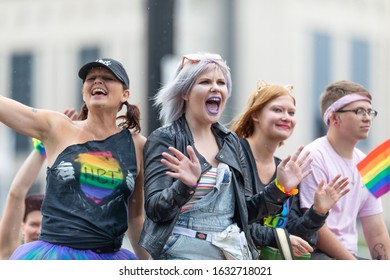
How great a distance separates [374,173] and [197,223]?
3.84 ft

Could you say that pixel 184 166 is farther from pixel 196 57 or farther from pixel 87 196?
pixel 196 57

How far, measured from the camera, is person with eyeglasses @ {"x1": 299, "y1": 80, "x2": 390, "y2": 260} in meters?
4.81

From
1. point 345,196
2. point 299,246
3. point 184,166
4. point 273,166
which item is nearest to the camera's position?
point 184,166

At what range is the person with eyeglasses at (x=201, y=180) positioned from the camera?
402 centimetres

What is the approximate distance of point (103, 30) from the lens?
40.8 m

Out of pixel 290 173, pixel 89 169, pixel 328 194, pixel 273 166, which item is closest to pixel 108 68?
pixel 89 169

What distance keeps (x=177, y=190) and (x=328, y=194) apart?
888mm

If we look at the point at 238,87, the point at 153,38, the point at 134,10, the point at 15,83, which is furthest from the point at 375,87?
the point at 153,38

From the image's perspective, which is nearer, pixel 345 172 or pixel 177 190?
pixel 177 190

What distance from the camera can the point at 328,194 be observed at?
445 centimetres

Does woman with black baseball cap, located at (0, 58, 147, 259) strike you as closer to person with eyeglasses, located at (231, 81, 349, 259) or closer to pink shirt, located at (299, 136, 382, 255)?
person with eyeglasses, located at (231, 81, 349, 259)

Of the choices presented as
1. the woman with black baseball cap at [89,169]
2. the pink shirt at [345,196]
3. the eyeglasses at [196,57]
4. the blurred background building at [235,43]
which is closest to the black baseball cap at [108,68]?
the woman with black baseball cap at [89,169]

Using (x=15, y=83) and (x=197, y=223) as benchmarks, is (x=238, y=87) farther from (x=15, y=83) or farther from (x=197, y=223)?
(x=197, y=223)

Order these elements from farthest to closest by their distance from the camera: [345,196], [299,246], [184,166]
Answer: [345,196] < [299,246] < [184,166]
